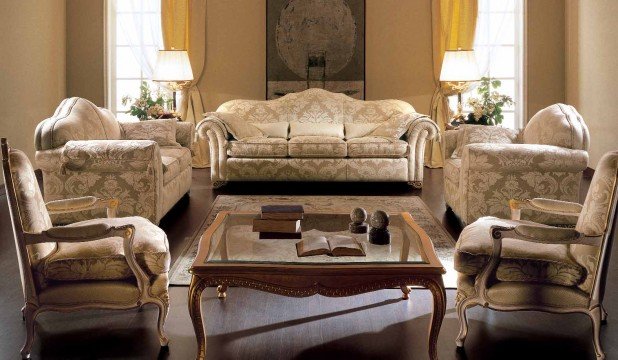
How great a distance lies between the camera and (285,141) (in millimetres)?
7754

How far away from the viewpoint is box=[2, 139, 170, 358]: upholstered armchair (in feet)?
9.93

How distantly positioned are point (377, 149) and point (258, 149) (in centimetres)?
126

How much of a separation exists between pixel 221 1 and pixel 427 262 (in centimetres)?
724

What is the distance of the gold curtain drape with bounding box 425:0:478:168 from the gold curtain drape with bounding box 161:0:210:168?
3005mm

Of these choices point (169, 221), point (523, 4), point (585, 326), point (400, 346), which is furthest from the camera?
point (523, 4)

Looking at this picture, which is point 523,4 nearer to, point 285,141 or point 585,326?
point 285,141

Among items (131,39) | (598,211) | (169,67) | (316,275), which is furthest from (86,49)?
(598,211)

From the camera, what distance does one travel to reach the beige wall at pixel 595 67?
25.5ft

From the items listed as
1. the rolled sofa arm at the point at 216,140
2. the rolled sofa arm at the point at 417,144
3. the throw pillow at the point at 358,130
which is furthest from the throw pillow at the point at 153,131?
the rolled sofa arm at the point at 417,144

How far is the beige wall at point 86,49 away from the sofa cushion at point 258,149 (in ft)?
9.30

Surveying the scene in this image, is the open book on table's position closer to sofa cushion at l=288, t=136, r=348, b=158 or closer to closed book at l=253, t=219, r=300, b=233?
closed book at l=253, t=219, r=300, b=233

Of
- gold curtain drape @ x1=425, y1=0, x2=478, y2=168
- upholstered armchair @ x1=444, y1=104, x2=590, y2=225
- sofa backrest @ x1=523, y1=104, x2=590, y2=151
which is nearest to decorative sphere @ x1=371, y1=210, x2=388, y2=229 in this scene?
upholstered armchair @ x1=444, y1=104, x2=590, y2=225


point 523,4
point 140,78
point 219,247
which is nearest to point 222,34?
point 140,78

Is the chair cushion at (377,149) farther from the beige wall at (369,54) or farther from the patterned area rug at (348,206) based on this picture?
the beige wall at (369,54)
